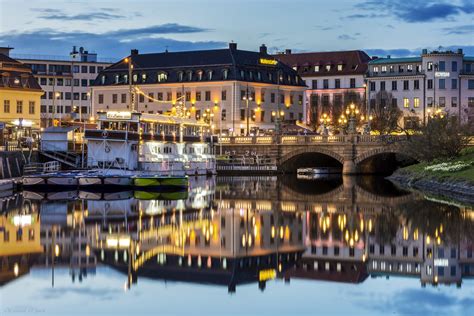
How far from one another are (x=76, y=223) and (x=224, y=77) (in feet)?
318

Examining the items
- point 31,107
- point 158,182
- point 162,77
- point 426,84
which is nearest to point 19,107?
point 31,107

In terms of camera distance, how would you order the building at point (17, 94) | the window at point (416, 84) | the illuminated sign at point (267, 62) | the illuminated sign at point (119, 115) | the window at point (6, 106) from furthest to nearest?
Result: 1. the window at point (416, 84)
2. the illuminated sign at point (267, 62)
3. the window at point (6, 106)
4. the building at point (17, 94)
5. the illuminated sign at point (119, 115)

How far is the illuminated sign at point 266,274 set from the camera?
115 ft

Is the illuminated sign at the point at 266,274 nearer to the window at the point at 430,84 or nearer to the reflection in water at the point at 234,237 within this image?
the reflection in water at the point at 234,237

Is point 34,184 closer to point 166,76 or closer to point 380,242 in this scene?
point 380,242

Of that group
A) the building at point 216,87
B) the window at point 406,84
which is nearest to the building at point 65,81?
the building at point 216,87

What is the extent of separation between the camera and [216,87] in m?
150

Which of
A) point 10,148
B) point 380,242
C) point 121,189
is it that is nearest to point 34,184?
point 121,189

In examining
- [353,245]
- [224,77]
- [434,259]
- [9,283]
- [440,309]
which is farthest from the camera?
[224,77]

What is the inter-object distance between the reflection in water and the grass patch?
23.4 ft

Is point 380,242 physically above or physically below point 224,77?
below

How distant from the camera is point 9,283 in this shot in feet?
109

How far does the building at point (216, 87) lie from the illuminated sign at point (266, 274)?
356 ft

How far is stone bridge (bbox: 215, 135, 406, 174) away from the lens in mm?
119562
